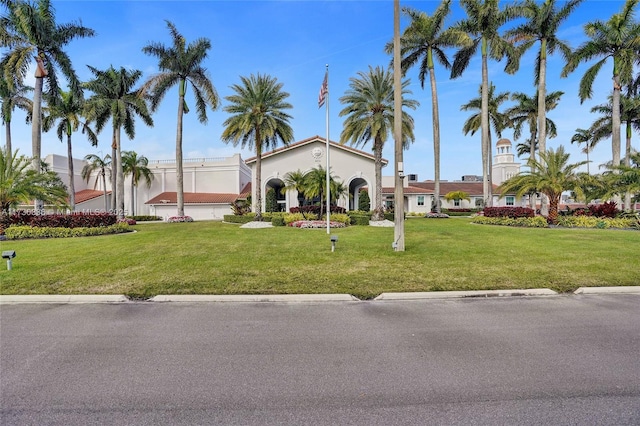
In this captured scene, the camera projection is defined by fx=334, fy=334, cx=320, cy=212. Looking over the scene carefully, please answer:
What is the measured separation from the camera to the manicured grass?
7109 millimetres

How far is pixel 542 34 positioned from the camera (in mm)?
27766

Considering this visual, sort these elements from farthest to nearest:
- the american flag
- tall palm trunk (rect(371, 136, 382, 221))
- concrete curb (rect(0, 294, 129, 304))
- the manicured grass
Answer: tall palm trunk (rect(371, 136, 382, 221)) → the american flag → the manicured grass → concrete curb (rect(0, 294, 129, 304))

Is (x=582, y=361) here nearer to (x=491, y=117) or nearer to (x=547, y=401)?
(x=547, y=401)

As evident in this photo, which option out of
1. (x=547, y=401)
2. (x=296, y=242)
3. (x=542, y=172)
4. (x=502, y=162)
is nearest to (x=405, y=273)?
(x=547, y=401)

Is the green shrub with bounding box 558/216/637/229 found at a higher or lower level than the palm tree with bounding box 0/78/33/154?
lower

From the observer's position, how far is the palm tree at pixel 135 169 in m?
43.1

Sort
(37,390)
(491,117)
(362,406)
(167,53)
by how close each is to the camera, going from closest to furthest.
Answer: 1. (362,406)
2. (37,390)
3. (167,53)
4. (491,117)

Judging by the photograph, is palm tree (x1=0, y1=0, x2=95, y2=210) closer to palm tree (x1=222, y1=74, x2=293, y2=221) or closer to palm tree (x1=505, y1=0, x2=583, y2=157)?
palm tree (x1=222, y1=74, x2=293, y2=221)

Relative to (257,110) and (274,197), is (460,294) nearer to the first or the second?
(257,110)

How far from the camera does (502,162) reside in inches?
2601

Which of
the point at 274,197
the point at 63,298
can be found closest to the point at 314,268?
the point at 63,298

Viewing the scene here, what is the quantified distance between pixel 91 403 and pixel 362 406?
2471 millimetres

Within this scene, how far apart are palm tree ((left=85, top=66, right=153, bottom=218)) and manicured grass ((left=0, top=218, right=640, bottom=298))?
79.3 feet

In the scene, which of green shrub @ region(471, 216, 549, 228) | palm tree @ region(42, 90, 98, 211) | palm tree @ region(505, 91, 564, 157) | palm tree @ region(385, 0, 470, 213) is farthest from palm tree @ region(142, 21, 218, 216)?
palm tree @ region(505, 91, 564, 157)
